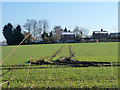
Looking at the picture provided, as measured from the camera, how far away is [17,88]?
558cm

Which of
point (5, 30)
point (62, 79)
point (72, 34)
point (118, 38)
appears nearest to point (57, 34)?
point (72, 34)

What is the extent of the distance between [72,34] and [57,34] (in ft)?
35.8

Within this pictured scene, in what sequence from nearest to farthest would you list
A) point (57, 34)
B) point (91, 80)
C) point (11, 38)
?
point (91, 80)
point (11, 38)
point (57, 34)

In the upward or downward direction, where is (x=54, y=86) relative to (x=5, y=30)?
downward

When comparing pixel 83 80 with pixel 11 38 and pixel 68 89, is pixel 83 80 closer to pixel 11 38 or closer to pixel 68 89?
pixel 68 89

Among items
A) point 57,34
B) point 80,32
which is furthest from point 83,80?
point 80,32

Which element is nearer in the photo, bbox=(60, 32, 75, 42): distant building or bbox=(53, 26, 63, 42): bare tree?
bbox=(53, 26, 63, 42): bare tree

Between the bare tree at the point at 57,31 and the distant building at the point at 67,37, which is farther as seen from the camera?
the distant building at the point at 67,37

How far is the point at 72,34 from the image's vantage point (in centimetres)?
8875

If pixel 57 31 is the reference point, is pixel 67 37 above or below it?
→ below

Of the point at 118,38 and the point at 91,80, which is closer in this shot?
the point at 91,80

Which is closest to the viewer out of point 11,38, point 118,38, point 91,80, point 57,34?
point 91,80

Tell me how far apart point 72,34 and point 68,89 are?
83.9 metres

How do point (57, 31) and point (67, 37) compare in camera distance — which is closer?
point (57, 31)
